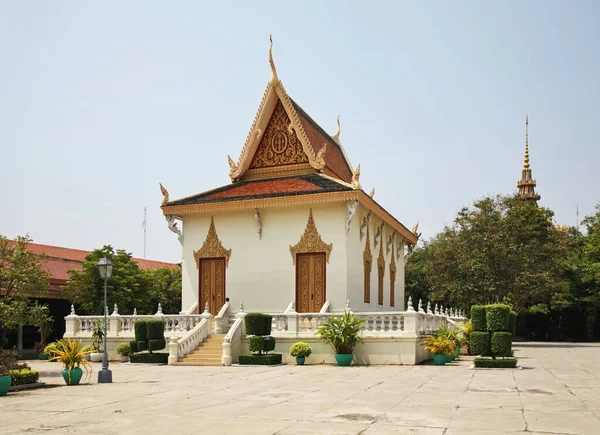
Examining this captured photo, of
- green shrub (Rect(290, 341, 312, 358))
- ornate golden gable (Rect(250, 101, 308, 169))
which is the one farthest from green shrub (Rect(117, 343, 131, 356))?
ornate golden gable (Rect(250, 101, 308, 169))

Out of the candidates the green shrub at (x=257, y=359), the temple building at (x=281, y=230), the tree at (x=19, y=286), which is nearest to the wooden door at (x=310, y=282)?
the temple building at (x=281, y=230)

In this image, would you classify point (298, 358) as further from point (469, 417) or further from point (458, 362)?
point (469, 417)

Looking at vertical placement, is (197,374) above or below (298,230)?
below

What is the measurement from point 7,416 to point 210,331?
12.6 meters

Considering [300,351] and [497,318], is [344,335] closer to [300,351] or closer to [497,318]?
[300,351]

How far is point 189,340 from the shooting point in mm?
21125

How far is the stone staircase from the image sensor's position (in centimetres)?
2027

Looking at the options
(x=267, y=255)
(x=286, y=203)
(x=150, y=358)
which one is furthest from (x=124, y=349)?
(x=286, y=203)

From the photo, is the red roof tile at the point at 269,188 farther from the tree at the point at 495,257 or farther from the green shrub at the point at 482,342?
→ the tree at the point at 495,257

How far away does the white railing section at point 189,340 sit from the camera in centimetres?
2028

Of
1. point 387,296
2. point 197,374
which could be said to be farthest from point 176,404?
point 387,296

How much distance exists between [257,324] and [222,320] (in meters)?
3.10

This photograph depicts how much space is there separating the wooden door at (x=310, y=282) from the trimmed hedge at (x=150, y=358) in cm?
497

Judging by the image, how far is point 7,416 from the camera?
9930 millimetres
